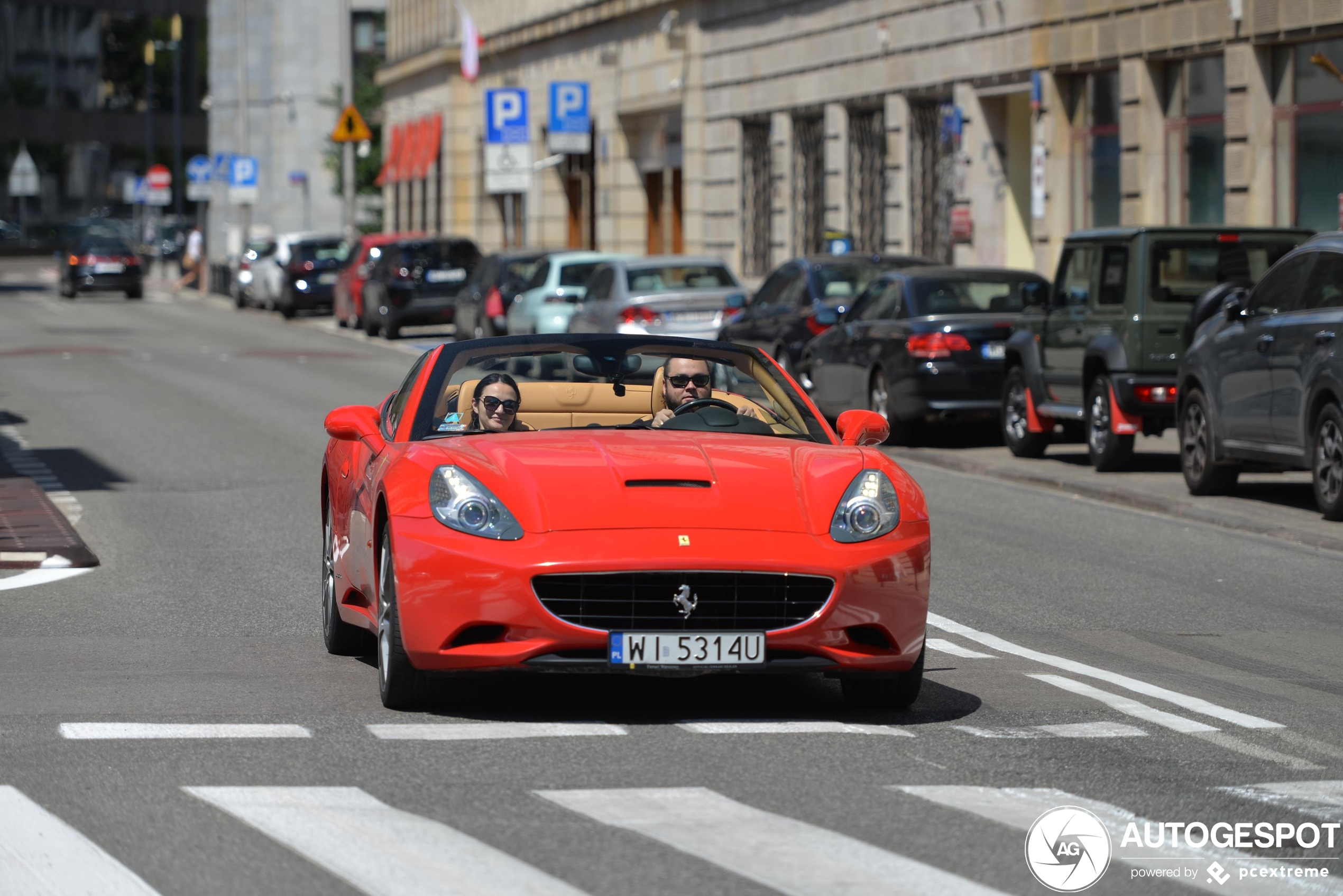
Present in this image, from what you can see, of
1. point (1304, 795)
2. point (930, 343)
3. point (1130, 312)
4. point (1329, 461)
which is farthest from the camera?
point (930, 343)

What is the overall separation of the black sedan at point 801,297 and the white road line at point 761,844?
17307 millimetres

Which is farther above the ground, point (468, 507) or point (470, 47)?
point (470, 47)

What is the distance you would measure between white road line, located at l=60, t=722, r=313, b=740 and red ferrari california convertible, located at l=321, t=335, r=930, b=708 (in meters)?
0.47

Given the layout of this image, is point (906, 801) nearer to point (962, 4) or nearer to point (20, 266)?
point (962, 4)

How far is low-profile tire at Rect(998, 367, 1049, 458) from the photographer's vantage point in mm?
19219

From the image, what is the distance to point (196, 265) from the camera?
73.6m

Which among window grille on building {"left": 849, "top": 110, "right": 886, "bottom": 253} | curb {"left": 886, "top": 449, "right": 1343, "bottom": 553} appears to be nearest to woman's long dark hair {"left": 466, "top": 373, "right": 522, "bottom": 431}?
curb {"left": 886, "top": 449, "right": 1343, "bottom": 553}

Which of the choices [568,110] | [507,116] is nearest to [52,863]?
[507,116]

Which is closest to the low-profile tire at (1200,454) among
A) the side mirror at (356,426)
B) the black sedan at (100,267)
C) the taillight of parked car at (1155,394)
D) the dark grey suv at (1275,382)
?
the dark grey suv at (1275,382)

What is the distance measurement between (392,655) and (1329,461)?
8186 mm

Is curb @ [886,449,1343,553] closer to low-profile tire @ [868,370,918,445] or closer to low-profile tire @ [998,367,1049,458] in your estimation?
low-profile tire @ [868,370,918,445]

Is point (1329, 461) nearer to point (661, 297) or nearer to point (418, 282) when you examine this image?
point (661, 297)

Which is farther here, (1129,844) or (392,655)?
(392,655)

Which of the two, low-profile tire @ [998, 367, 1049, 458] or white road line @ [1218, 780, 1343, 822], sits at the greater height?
low-profile tire @ [998, 367, 1049, 458]
